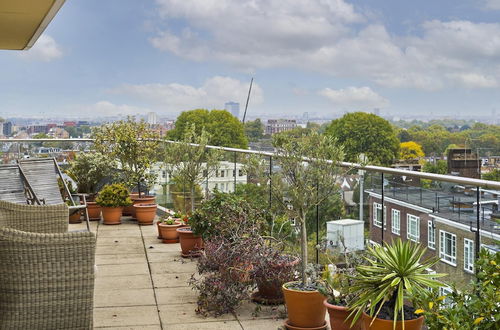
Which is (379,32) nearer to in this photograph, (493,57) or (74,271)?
(493,57)

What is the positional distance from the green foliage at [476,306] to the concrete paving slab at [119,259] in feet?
13.5

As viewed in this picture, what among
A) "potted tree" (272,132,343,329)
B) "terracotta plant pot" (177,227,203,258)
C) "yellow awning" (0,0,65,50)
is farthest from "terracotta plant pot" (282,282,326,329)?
"yellow awning" (0,0,65,50)

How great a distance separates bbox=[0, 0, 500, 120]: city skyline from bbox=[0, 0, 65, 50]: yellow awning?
7858 cm

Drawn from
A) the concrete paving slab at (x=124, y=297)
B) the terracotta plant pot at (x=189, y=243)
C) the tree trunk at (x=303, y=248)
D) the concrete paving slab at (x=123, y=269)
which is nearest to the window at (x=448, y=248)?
the tree trunk at (x=303, y=248)

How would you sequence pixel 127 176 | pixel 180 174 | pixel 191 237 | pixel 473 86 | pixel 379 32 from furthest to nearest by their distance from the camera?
pixel 379 32 < pixel 473 86 < pixel 127 176 < pixel 180 174 < pixel 191 237

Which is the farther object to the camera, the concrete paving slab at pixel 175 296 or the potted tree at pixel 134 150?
the potted tree at pixel 134 150

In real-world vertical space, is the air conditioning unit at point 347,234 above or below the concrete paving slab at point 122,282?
above

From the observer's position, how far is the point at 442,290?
366 centimetres

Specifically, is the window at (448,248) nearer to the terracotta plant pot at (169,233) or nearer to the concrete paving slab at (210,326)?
the concrete paving slab at (210,326)

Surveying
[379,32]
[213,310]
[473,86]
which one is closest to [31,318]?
[213,310]

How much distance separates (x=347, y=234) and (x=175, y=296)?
1684 millimetres

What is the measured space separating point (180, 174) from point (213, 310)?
3267mm

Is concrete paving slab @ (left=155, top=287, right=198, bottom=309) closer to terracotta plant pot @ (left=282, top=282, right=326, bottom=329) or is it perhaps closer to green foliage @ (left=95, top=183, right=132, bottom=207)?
terracotta plant pot @ (left=282, top=282, right=326, bottom=329)

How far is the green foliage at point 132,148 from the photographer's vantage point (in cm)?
952
